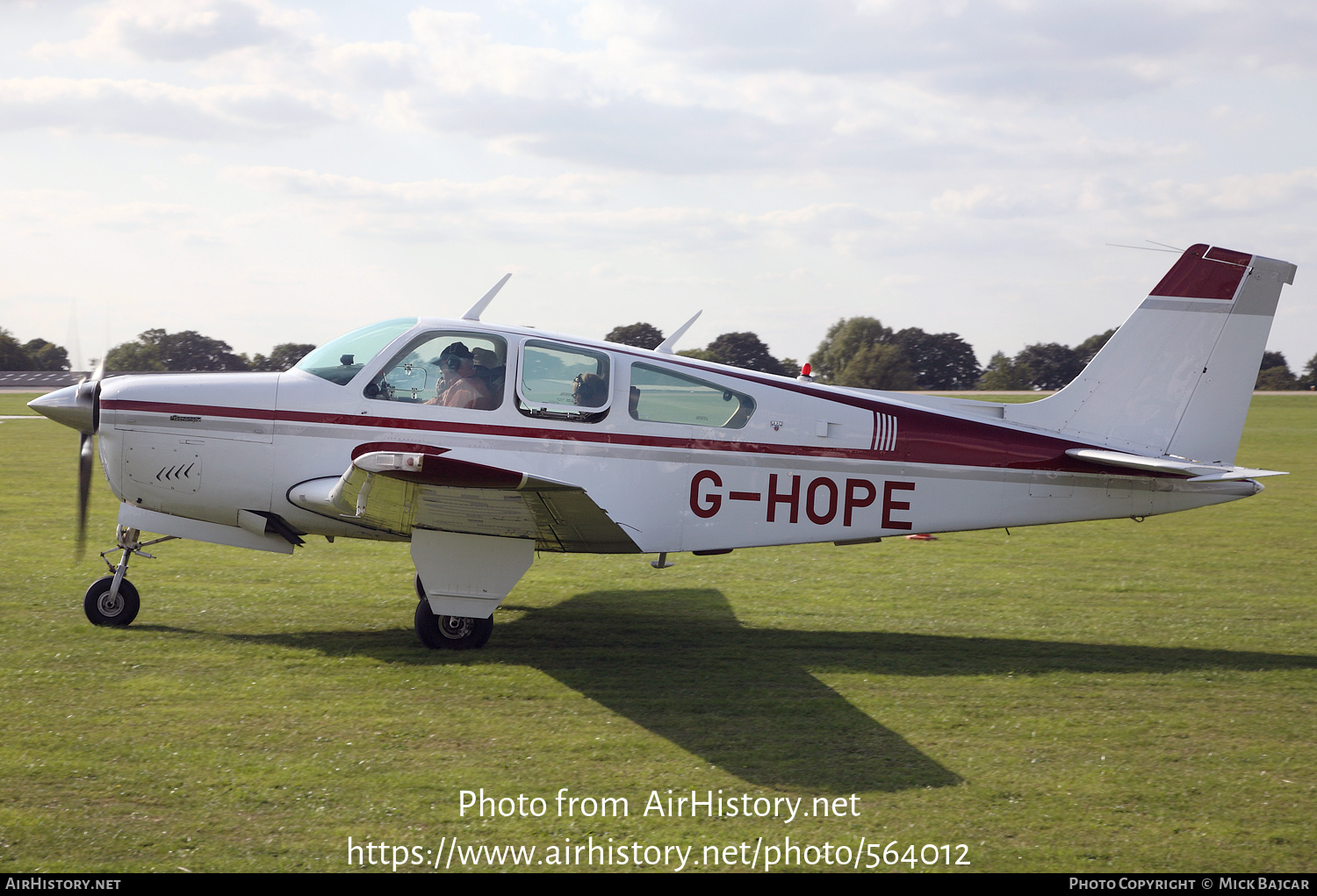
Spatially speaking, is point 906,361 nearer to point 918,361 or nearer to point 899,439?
point 918,361

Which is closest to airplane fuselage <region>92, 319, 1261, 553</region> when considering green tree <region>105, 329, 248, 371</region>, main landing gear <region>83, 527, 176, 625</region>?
main landing gear <region>83, 527, 176, 625</region>

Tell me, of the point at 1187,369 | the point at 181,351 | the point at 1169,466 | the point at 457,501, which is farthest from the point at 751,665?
the point at 181,351

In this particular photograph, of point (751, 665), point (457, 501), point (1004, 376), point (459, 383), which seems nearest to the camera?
point (457, 501)

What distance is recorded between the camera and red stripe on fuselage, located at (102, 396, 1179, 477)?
21.9 ft

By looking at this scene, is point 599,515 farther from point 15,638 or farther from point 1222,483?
point 1222,483

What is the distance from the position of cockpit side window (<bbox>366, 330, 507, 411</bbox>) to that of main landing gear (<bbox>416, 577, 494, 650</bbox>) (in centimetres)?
143

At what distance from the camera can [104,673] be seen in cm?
589

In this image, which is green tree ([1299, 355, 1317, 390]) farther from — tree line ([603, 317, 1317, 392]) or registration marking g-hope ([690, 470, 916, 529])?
registration marking g-hope ([690, 470, 916, 529])

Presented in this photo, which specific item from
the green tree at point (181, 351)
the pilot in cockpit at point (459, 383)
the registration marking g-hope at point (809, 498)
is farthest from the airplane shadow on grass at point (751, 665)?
the green tree at point (181, 351)

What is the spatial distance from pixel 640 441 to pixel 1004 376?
57.6 meters

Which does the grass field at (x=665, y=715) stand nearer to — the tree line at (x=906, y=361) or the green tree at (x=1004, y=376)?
the tree line at (x=906, y=361)

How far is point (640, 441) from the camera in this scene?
682cm

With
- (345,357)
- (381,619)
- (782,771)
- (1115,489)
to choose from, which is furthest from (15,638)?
(1115,489)

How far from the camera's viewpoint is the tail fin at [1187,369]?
737 centimetres
